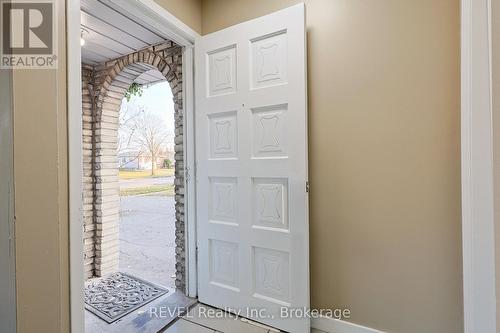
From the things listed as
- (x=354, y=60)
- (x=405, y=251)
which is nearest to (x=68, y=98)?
(x=354, y=60)

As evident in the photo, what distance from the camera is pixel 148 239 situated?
13.0 ft

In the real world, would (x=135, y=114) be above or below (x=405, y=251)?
above

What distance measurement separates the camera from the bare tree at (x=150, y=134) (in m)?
4.57

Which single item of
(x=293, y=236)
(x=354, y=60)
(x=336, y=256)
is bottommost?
(x=336, y=256)

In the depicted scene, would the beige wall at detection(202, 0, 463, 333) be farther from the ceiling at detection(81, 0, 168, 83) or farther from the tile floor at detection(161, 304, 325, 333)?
the ceiling at detection(81, 0, 168, 83)

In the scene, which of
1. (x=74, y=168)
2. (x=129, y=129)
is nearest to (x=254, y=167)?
(x=74, y=168)

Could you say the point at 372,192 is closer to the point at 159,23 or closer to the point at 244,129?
the point at 244,129

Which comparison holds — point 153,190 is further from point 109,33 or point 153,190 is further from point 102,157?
point 109,33

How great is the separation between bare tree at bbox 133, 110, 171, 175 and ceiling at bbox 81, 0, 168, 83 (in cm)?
194

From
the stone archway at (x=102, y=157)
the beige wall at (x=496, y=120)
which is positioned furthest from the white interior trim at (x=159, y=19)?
the beige wall at (x=496, y=120)

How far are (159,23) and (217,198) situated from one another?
1.28m

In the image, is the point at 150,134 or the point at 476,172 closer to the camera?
the point at 476,172

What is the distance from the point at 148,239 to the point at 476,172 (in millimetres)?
4084

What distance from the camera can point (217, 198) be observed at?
184 cm
